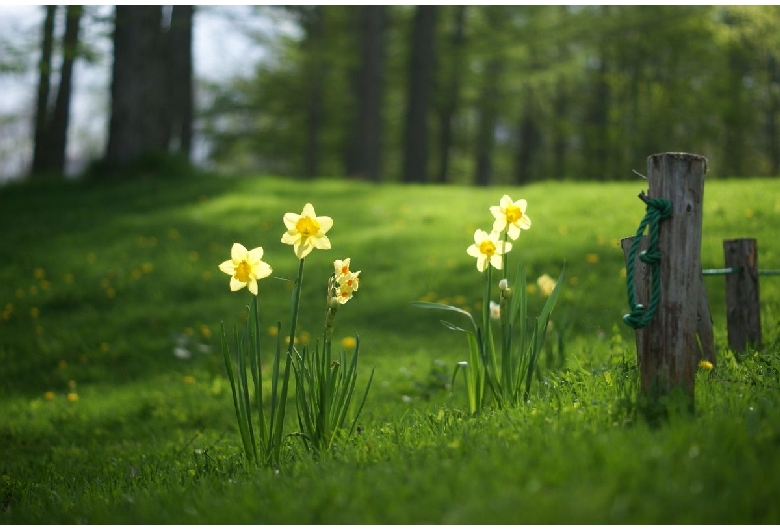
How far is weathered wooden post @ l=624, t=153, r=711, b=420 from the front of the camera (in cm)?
267

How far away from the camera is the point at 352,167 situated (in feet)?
55.1

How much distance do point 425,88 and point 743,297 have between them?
12.4m

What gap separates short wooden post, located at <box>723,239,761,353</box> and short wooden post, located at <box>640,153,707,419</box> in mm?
1517

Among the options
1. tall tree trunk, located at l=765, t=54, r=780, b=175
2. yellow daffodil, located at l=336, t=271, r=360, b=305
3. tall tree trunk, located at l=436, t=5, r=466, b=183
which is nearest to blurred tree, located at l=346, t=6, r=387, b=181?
tall tree trunk, located at l=436, t=5, r=466, b=183

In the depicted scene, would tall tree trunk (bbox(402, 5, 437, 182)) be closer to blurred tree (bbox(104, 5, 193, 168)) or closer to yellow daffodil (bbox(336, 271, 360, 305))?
blurred tree (bbox(104, 5, 193, 168))

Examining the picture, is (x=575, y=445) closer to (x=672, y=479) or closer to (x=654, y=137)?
(x=672, y=479)

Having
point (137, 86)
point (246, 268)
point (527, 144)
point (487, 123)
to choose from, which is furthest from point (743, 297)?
point (527, 144)

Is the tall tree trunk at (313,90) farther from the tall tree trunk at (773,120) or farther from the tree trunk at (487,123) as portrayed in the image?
the tall tree trunk at (773,120)

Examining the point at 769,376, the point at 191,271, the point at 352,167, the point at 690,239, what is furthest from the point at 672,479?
the point at 352,167

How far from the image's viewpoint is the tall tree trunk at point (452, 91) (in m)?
18.4

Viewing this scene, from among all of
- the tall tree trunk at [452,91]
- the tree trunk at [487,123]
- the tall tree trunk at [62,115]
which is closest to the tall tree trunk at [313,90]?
the tall tree trunk at [452,91]

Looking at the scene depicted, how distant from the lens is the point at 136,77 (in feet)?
37.6

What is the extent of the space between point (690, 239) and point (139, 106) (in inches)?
420

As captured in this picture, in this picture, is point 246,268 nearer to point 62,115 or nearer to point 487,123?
point 62,115
